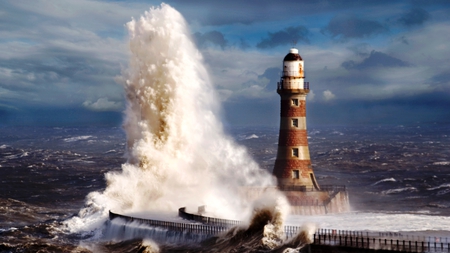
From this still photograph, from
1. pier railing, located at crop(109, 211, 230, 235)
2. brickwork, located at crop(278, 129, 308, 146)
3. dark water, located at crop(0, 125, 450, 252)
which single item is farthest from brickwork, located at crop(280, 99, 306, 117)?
dark water, located at crop(0, 125, 450, 252)

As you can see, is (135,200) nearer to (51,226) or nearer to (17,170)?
(51,226)

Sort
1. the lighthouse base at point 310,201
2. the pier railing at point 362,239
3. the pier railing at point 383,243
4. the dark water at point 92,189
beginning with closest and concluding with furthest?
the pier railing at point 383,243 → the pier railing at point 362,239 → the dark water at point 92,189 → the lighthouse base at point 310,201

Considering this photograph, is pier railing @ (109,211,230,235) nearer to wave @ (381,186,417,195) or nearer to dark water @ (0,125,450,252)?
dark water @ (0,125,450,252)

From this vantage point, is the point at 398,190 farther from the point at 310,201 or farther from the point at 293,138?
the point at 293,138

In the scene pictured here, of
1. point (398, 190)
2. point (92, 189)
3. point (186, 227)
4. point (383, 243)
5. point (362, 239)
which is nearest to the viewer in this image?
point (362, 239)

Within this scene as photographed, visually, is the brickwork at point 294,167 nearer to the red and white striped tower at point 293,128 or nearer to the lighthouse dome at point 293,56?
the red and white striped tower at point 293,128

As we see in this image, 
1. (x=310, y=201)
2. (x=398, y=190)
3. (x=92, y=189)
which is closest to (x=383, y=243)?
(x=310, y=201)

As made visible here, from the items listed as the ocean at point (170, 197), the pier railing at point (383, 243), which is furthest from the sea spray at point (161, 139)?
the pier railing at point (383, 243)

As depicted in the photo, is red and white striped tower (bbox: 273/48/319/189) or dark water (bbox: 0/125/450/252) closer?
dark water (bbox: 0/125/450/252)
